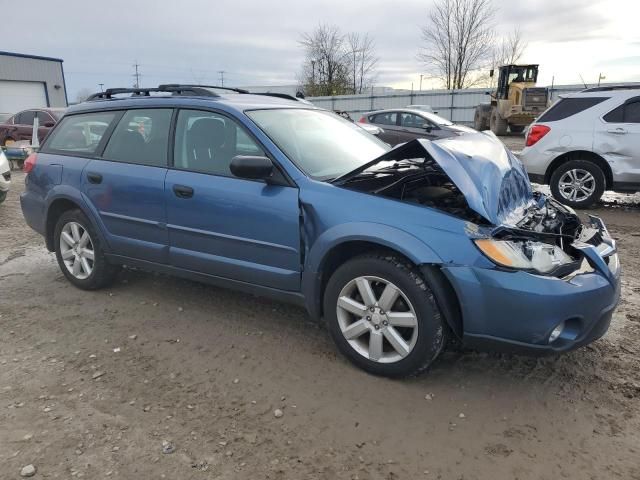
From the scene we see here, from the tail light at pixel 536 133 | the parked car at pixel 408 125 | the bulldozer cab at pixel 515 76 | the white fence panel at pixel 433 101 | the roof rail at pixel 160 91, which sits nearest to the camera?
the roof rail at pixel 160 91

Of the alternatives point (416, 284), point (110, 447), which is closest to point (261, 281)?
point (416, 284)

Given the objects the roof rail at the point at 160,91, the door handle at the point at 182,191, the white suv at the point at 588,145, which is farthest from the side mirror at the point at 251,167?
the white suv at the point at 588,145

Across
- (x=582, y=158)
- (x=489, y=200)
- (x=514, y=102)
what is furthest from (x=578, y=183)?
(x=514, y=102)

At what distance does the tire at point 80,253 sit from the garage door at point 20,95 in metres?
35.8

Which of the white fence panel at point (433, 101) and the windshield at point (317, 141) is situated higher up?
the white fence panel at point (433, 101)

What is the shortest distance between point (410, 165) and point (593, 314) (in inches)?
55.3

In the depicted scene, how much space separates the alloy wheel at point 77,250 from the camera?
14.9 feet

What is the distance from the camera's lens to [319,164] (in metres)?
3.59

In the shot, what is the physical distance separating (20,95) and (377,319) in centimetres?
4001

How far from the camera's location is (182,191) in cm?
372

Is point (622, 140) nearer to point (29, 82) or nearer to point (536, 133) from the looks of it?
point (536, 133)

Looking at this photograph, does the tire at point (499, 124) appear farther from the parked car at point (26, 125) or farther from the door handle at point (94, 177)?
the door handle at point (94, 177)

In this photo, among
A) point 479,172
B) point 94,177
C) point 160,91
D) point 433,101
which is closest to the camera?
point 479,172

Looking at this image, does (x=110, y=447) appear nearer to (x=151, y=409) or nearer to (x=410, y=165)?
(x=151, y=409)
